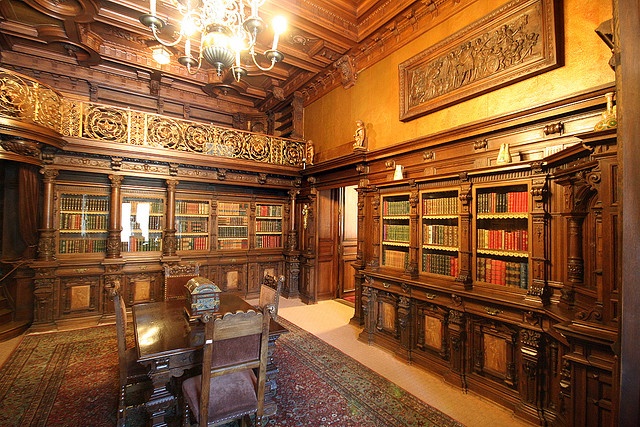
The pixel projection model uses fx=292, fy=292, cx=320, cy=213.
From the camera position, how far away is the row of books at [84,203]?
5.33 metres

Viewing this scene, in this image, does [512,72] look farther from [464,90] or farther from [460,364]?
[460,364]

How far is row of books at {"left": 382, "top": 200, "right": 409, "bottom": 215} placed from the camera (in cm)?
430

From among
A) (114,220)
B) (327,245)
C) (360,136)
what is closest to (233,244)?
(327,245)

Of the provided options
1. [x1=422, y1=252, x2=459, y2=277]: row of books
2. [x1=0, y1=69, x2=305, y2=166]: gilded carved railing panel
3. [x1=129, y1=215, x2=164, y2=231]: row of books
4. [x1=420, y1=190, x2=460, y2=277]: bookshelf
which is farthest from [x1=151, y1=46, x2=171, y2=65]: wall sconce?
[x1=422, y1=252, x2=459, y2=277]: row of books

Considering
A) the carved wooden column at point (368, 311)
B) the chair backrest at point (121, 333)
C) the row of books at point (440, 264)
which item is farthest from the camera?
the carved wooden column at point (368, 311)

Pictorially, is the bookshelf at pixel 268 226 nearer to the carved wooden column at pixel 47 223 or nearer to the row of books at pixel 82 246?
the row of books at pixel 82 246

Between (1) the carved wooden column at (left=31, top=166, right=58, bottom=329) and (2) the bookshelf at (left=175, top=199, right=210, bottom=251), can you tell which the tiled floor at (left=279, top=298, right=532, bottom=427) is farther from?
(1) the carved wooden column at (left=31, top=166, right=58, bottom=329)

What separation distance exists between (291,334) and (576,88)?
4.62 m

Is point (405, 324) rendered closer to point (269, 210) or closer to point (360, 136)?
point (360, 136)

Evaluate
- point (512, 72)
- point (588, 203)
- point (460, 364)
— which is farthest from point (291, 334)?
point (512, 72)

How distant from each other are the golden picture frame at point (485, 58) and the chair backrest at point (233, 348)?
3.61m

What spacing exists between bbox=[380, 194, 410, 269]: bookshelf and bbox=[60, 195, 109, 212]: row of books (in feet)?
17.2

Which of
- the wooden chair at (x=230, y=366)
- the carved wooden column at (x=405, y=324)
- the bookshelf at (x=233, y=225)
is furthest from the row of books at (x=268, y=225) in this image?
the wooden chair at (x=230, y=366)

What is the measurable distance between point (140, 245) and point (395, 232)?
5.00 m
